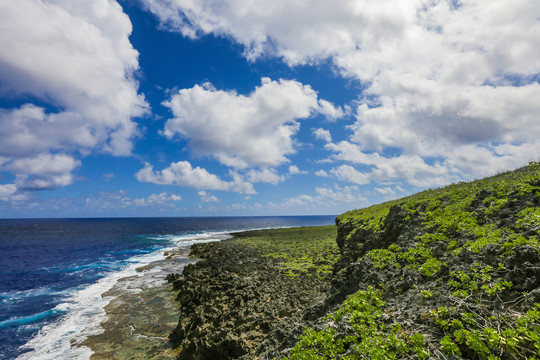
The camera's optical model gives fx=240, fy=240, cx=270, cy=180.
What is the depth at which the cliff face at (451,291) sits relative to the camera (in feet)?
18.2

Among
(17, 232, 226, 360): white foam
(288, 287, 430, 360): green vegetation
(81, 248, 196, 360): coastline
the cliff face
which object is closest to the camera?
the cliff face

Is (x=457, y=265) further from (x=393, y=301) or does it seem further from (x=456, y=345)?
(x=456, y=345)

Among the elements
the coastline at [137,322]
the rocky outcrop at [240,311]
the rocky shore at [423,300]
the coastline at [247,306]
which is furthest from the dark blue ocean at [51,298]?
the rocky shore at [423,300]

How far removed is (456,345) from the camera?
18.3 ft

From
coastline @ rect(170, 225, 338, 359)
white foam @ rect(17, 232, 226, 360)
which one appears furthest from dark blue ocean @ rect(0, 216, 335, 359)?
coastline @ rect(170, 225, 338, 359)

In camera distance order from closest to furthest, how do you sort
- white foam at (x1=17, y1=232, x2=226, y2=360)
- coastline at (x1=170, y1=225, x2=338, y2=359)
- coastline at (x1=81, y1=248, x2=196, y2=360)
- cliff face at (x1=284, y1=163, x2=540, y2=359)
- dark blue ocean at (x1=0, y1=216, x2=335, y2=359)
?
cliff face at (x1=284, y1=163, x2=540, y2=359) → coastline at (x1=170, y1=225, x2=338, y2=359) → coastline at (x1=81, y1=248, x2=196, y2=360) → white foam at (x1=17, y1=232, x2=226, y2=360) → dark blue ocean at (x1=0, y1=216, x2=335, y2=359)

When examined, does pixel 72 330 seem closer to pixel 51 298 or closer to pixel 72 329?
pixel 72 329

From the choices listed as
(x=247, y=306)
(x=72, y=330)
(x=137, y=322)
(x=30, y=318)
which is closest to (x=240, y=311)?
(x=247, y=306)

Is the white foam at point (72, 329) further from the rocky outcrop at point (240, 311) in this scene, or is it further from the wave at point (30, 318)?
the rocky outcrop at point (240, 311)

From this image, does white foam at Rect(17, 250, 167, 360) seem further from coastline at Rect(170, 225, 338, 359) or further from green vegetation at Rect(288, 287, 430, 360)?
green vegetation at Rect(288, 287, 430, 360)

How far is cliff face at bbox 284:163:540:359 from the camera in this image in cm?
554

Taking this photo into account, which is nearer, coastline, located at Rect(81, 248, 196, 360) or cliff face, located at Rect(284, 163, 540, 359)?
cliff face, located at Rect(284, 163, 540, 359)

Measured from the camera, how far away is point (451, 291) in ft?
23.3

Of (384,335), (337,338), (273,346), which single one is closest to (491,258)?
(384,335)
